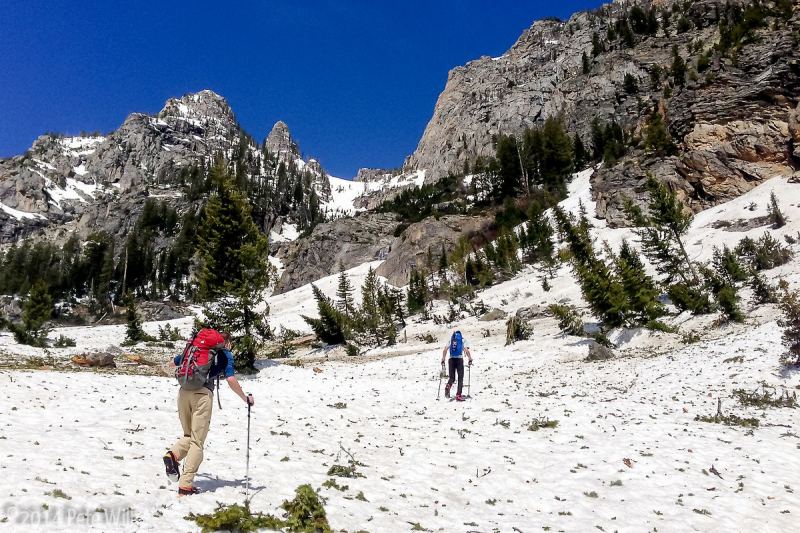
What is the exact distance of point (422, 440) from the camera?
13367 millimetres

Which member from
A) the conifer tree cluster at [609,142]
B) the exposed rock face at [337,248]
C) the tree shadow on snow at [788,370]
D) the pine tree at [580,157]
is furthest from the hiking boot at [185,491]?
the pine tree at [580,157]

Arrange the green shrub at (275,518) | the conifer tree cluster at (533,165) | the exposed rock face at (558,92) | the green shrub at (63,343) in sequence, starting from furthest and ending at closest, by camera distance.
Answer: the exposed rock face at (558,92) < the conifer tree cluster at (533,165) < the green shrub at (63,343) < the green shrub at (275,518)

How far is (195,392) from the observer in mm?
7965

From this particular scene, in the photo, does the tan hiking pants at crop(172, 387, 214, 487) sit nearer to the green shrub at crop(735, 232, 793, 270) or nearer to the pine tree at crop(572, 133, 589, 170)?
the green shrub at crop(735, 232, 793, 270)

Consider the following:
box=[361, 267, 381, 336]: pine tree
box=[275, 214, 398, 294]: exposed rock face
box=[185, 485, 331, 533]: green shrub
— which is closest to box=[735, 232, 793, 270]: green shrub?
box=[361, 267, 381, 336]: pine tree

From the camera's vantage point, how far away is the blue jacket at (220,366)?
26.7 feet

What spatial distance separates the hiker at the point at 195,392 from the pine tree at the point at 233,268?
Answer: 17587 mm

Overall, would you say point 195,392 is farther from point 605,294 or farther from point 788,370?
point 605,294

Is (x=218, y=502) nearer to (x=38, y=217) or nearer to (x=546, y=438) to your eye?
(x=546, y=438)

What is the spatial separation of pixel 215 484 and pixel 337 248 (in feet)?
331

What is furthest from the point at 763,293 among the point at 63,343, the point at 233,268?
the point at 63,343

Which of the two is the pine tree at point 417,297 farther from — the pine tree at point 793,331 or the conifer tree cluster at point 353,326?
the pine tree at point 793,331

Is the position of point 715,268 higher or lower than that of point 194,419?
higher

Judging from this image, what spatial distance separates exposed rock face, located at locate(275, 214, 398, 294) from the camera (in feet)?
342
